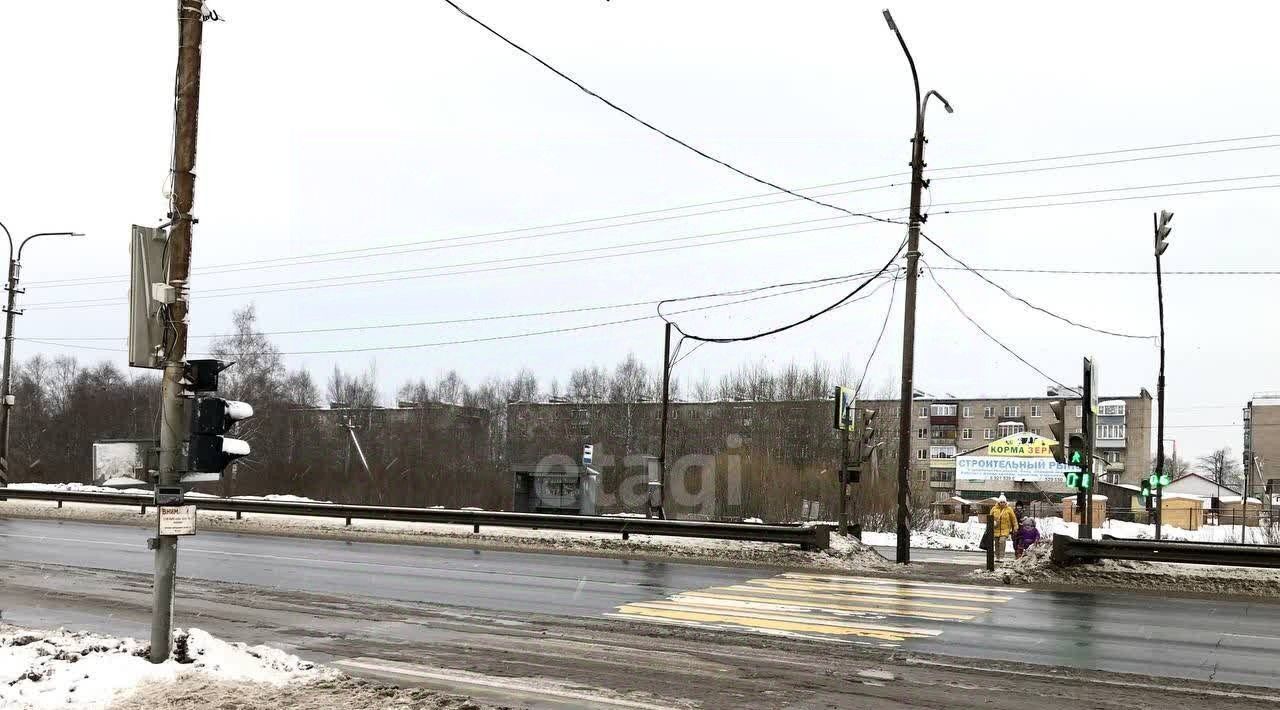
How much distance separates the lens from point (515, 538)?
27281mm

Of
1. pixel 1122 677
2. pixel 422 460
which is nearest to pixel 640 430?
pixel 422 460

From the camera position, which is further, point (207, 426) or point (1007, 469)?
point (1007, 469)

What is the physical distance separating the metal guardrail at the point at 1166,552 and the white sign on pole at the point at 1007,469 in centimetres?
5590

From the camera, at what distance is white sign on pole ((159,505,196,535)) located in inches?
352

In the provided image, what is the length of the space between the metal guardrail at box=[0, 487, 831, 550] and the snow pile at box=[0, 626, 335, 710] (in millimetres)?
10927

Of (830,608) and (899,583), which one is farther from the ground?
(830,608)

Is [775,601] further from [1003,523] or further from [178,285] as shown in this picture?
[1003,523]

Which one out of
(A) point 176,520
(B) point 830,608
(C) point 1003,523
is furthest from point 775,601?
(C) point 1003,523

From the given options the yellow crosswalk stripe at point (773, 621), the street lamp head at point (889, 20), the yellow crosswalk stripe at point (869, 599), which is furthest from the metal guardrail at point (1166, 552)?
the street lamp head at point (889, 20)

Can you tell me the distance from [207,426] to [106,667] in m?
2.04

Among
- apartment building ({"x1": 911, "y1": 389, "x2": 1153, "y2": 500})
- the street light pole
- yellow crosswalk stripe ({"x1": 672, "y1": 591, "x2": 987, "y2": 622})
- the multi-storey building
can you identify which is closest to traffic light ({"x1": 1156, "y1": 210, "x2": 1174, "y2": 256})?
the multi-storey building

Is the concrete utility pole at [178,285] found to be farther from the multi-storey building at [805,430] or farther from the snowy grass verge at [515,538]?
the multi-storey building at [805,430]

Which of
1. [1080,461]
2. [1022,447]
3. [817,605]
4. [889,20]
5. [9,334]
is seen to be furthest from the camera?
[1022,447]

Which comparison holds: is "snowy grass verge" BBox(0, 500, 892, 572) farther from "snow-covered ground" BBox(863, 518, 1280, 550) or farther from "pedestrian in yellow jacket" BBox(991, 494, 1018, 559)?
"snow-covered ground" BBox(863, 518, 1280, 550)
